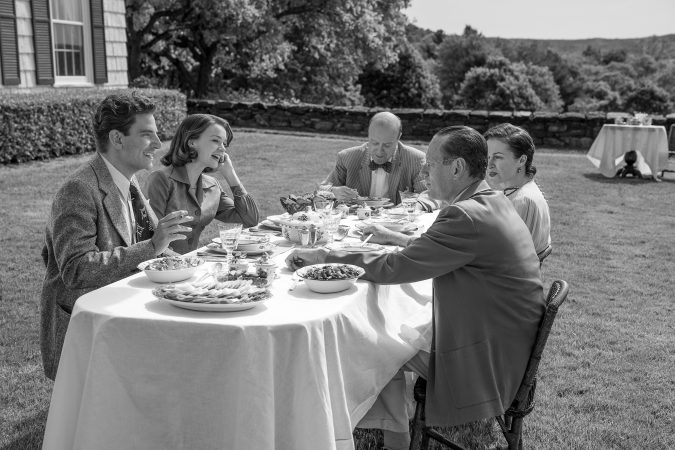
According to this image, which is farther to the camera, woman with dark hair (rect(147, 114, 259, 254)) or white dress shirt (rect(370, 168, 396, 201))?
white dress shirt (rect(370, 168, 396, 201))

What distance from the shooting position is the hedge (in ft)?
31.7

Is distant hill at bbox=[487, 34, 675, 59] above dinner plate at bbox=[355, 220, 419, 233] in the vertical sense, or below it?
above

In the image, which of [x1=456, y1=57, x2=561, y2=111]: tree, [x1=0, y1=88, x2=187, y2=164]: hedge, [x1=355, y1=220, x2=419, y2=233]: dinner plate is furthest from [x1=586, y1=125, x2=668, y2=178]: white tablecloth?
[x1=456, y1=57, x2=561, y2=111]: tree

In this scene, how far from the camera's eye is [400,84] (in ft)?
129

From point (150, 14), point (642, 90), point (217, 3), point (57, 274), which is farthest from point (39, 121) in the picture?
point (642, 90)

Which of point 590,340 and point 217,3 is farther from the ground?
point 217,3

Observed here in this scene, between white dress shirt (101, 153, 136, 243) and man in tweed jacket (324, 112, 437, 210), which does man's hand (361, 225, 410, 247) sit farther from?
man in tweed jacket (324, 112, 437, 210)

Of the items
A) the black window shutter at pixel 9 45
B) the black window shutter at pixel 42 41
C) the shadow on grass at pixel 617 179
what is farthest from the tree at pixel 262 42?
the shadow on grass at pixel 617 179

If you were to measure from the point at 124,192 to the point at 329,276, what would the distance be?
3.76 ft

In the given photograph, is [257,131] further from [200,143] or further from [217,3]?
[200,143]

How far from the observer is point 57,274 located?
10.1 feet

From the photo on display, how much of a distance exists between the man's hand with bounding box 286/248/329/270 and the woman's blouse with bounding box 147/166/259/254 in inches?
53.1

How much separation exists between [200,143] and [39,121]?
6958 millimetres

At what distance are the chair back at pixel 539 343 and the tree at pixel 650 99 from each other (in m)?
64.8
